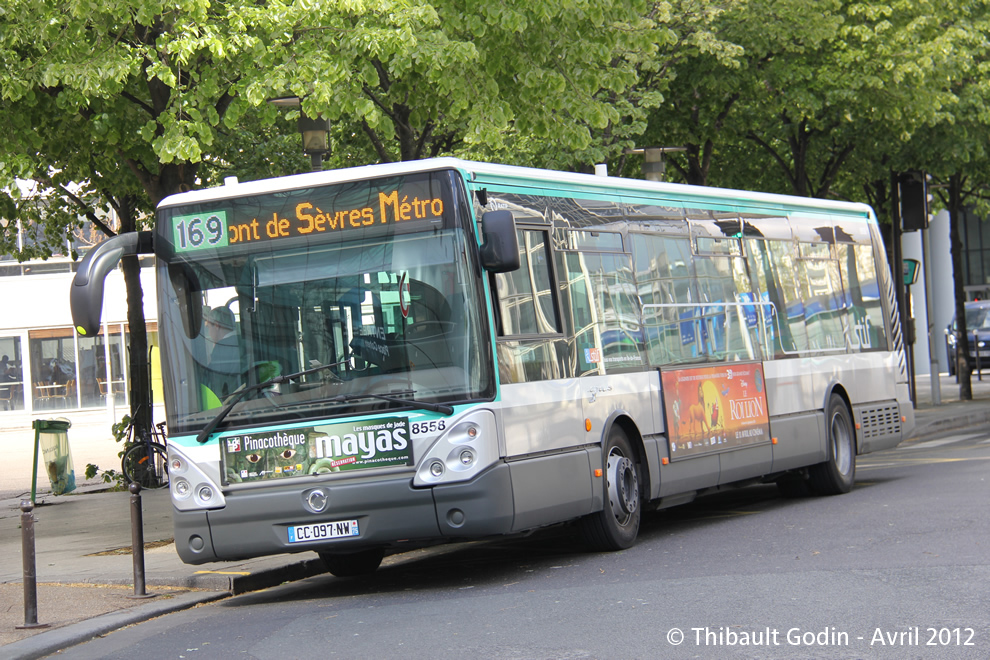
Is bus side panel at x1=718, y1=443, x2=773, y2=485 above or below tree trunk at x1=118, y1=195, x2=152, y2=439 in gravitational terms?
below

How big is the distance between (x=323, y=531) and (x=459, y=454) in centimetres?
106

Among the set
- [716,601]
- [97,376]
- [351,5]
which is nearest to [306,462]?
[716,601]

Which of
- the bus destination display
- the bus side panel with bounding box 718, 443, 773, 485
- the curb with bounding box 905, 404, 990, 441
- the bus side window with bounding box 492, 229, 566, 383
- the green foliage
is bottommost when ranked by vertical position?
the curb with bounding box 905, 404, 990, 441

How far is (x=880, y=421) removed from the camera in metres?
15.4

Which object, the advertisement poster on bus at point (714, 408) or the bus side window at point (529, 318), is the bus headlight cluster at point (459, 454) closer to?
the bus side window at point (529, 318)

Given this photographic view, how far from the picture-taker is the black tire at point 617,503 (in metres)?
10.3

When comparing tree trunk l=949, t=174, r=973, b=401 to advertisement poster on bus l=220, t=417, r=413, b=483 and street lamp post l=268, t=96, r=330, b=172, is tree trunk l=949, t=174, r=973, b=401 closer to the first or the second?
street lamp post l=268, t=96, r=330, b=172

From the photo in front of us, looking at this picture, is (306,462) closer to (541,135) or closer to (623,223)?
(623,223)

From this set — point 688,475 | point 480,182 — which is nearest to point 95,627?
point 480,182

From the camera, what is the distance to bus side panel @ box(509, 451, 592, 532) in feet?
30.3

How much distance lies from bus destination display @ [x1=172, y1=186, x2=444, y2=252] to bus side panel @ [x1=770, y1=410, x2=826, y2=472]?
5.17m

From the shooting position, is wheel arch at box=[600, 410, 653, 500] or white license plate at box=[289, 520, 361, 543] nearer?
white license plate at box=[289, 520, 361, 543]

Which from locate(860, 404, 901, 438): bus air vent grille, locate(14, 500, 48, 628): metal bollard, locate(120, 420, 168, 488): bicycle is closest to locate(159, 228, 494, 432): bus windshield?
locate(14, 500, 48, 628): metal bollard

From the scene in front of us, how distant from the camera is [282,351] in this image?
365 inches
